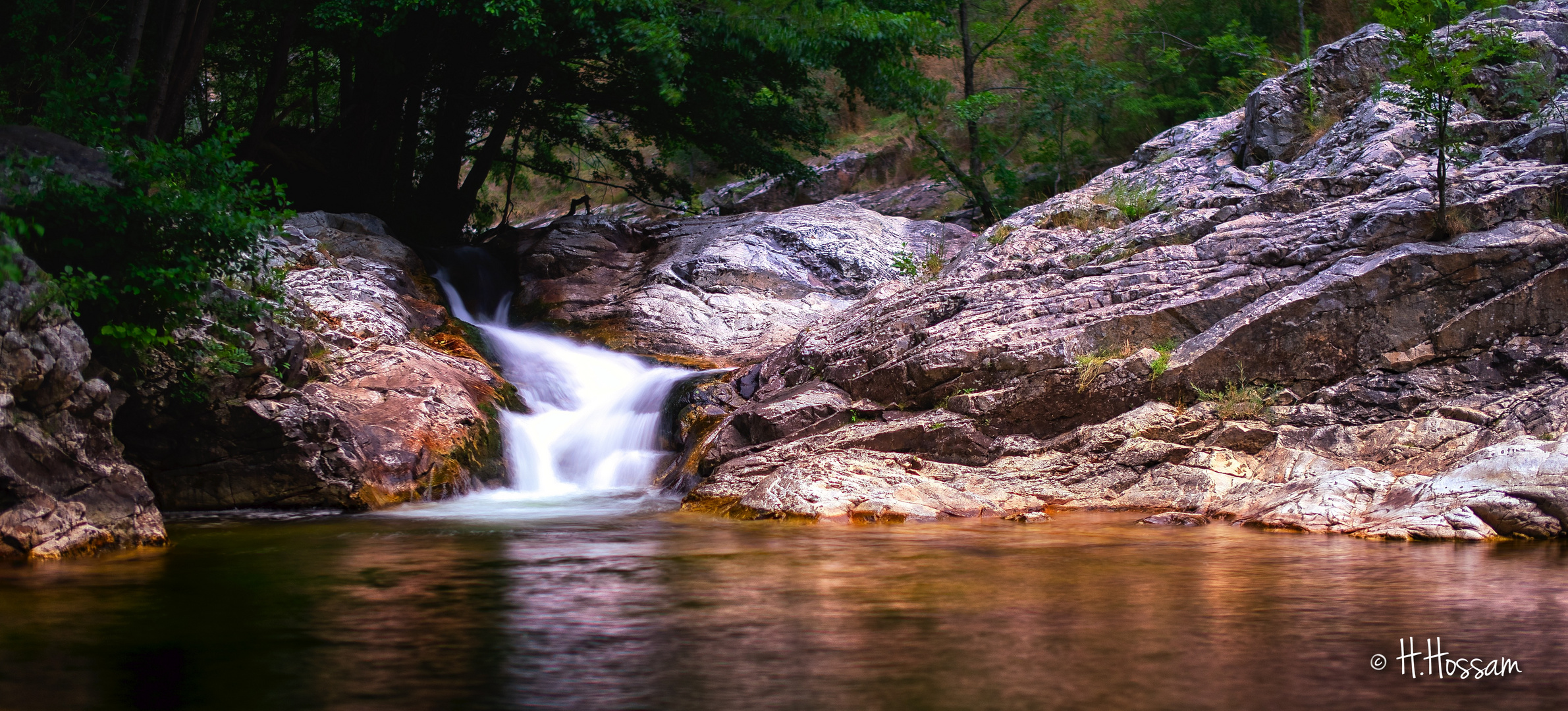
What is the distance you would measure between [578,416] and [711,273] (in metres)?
5.09

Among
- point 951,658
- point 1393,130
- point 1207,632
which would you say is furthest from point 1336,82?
point 951,658

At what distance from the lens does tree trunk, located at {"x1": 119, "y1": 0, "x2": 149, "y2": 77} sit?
31.7 ft

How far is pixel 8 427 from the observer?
6.86 m

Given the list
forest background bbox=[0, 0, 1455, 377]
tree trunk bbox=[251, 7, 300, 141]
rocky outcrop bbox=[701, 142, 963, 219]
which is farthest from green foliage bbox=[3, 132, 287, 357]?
rocky outcrop bbox=[701, 142, 963, 219]

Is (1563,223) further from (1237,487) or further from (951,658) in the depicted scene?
(951,658)

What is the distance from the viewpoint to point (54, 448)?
23.5ft

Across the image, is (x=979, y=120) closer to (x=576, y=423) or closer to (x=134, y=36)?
(x=576, y=423)

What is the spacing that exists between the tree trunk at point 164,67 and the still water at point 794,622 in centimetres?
484

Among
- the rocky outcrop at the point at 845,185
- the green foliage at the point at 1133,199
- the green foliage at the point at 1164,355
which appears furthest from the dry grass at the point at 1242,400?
the rocky outcrop at the point at 845,185

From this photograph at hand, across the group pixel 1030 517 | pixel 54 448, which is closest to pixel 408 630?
pixel 54 448

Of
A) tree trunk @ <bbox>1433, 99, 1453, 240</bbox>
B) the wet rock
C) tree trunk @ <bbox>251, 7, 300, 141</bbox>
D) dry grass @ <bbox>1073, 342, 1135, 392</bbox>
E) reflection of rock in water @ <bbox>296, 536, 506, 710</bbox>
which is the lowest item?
reflection of rock in water @ <bbox>296, 536, 506, 710</bbox>

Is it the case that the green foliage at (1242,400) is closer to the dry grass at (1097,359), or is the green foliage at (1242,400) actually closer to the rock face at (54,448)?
the dry grass at (1097,359)

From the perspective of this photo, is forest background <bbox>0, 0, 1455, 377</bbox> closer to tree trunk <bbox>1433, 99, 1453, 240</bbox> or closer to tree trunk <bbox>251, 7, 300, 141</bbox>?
tree trunk <bbox>251, 7, 300, 141</bbox>

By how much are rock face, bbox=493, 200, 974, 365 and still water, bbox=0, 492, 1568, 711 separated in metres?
Result: 7.72
